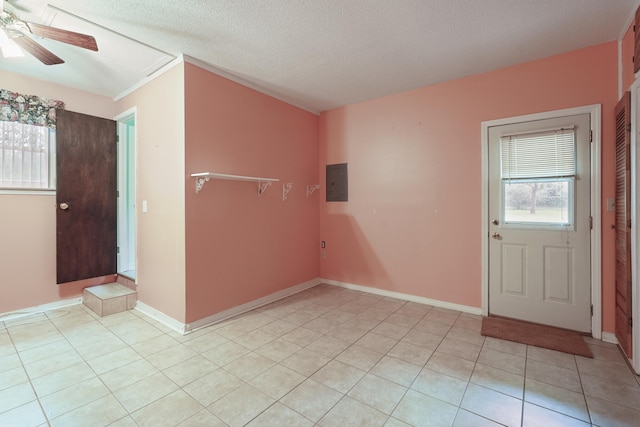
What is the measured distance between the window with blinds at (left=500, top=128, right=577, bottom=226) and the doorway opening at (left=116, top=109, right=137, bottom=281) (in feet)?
14.6

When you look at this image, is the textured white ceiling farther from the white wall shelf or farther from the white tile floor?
the white tile floor

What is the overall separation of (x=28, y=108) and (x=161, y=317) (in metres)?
2.71

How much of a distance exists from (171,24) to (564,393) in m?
3.82

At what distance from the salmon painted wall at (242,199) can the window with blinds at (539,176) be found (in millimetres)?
2496

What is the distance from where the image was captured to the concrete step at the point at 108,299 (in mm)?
3166

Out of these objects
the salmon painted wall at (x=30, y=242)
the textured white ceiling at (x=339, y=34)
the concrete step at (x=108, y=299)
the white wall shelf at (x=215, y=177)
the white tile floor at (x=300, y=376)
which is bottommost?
the white tile floor at (x=300, y=376)

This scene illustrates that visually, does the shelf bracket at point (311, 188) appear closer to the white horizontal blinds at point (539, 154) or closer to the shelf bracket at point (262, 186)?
the shelf bracket at point (262, 186)

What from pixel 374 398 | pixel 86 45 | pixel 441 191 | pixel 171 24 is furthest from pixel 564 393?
pixel 86 45

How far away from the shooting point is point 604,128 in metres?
2.55

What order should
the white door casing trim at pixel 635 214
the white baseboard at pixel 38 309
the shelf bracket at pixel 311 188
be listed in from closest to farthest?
1. the white door casing trim at pixel 635 214
2. the white baseboard at pixel 38 309
3. the shelf bracket at pixel 311 188

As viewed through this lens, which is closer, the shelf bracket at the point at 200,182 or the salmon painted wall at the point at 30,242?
the shelf bracket at the point at 200,182

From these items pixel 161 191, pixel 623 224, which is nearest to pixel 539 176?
pixel 623 224

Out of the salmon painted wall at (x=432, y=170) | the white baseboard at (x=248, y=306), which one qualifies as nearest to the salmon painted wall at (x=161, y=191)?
the white baseboard at (x=248, y=306)

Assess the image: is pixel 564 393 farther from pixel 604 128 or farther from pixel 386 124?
pixel 386 124
